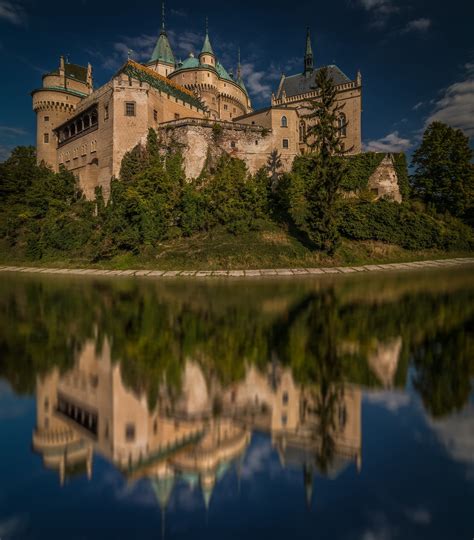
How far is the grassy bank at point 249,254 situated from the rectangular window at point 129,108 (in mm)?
15454

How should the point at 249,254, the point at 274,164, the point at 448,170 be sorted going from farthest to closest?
the point at 274,164
the point at 448,170
the point at 249,254

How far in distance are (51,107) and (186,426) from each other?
53651mm

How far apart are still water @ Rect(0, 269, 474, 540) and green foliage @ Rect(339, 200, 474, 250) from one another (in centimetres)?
2064

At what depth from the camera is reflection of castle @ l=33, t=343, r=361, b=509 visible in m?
3.05

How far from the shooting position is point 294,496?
8.69ft

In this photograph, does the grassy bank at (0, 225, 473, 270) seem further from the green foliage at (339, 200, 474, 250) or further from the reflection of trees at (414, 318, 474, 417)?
the reflection of trees at (414, 318, 474, 417)

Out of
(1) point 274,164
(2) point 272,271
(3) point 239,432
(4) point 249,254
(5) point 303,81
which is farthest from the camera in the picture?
(5) point 303,81

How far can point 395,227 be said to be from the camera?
27406 mm

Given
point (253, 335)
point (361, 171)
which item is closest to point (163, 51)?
point (361, 171)

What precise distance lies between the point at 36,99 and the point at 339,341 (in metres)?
54.6

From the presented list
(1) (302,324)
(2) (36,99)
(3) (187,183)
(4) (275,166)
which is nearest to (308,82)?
(4) (275,166)

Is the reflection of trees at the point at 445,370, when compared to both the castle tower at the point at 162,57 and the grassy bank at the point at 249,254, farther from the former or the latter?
the castle tower at the point at 162,57

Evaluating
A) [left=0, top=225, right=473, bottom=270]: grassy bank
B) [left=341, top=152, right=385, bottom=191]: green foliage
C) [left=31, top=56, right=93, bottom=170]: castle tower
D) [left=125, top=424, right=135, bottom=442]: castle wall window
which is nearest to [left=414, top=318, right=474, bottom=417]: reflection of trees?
[left=125, top=424, right=135, bottom=442]: castle wall window

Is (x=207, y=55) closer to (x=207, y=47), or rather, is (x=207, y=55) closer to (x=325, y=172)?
(x=207, y=47)
